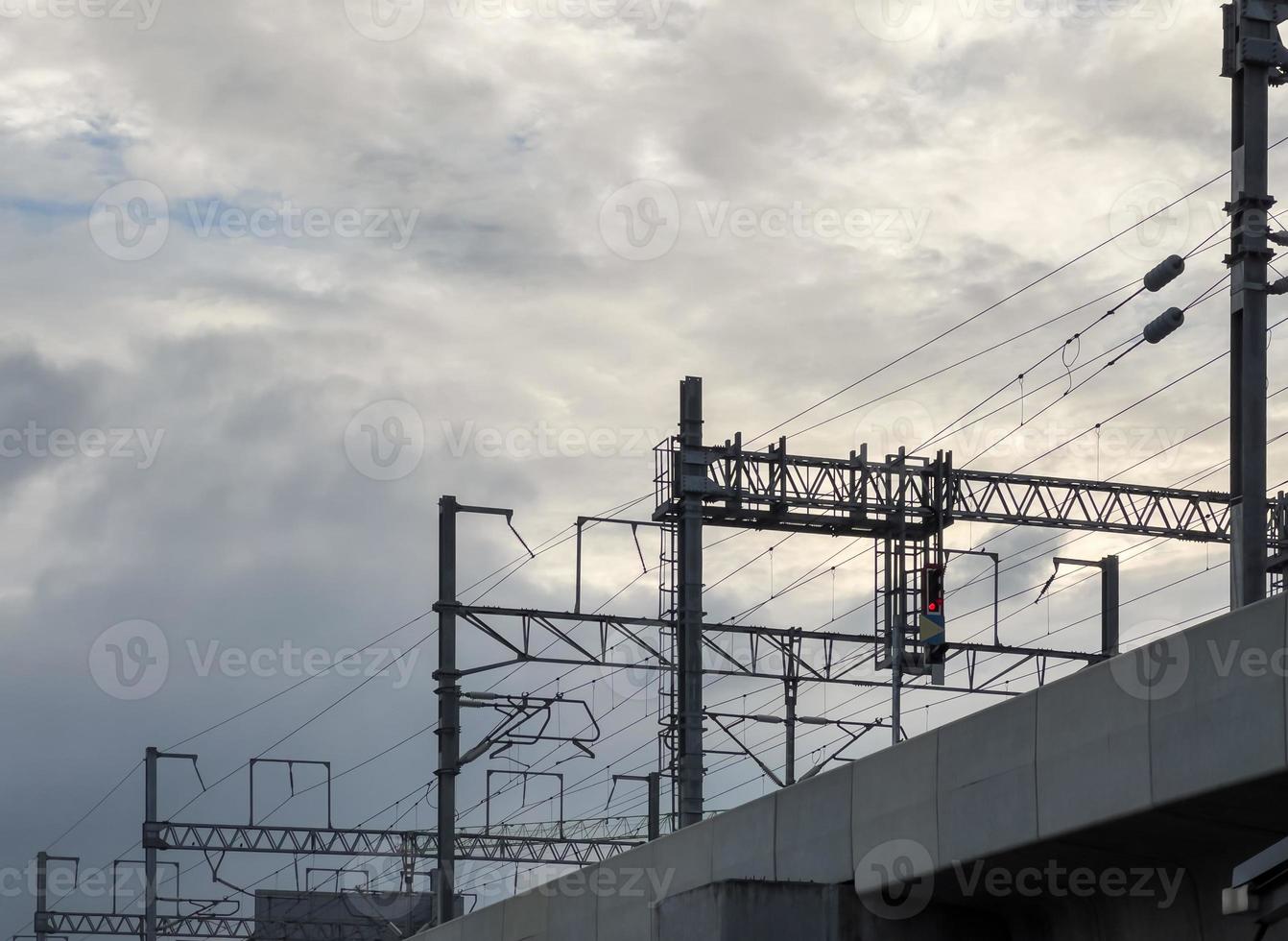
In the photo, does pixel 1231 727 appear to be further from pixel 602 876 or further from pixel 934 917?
pixel 602 876

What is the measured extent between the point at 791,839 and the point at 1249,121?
23.9 feet

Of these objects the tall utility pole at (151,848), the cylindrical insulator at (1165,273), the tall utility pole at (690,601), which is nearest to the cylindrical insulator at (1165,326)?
the cylindrical insulator at (1165,273)

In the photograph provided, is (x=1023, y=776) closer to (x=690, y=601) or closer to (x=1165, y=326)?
(x=1165, y=326)

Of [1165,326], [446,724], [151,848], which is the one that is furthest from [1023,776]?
[151,848]

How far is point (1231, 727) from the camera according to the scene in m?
11.4

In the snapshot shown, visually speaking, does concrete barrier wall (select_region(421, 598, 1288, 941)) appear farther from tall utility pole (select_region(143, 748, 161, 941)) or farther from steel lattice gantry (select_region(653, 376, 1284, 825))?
tall utility pole (select_region(143, 748, 161, 941))

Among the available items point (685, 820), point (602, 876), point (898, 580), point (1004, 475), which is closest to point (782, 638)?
point (898, 580)

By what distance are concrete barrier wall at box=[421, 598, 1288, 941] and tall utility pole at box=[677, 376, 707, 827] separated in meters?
7.30

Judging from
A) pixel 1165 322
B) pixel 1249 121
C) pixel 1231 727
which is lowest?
pixel 1231 727

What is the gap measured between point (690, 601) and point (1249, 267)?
551 inches

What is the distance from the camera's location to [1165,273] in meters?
15.6

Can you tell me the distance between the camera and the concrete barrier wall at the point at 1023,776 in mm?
11398

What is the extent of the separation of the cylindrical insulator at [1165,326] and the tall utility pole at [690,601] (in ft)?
39.3

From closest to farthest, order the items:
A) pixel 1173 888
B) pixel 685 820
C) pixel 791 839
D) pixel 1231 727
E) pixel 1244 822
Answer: pixel 1231 727 < pixel 1244 822 < pixel 1173 888 < pixel 791 839 < pixel 685 820
